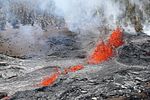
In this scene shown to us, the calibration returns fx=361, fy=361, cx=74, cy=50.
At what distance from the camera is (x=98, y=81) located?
2269 centimetres

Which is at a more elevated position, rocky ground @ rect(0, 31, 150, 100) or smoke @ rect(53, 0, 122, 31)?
smoke @ rect(53, 0, 122, 31)

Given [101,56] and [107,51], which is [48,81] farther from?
[107,51]

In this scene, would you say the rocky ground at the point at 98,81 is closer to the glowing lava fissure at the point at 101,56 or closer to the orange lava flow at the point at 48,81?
the orange lava flow at the point at 48,81

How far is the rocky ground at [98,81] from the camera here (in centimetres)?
2083

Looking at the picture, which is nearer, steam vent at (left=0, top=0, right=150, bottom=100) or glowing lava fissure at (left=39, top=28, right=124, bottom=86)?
steam vent at (left=0, top=0, right=150, bottom=100)

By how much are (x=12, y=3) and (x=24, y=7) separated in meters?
2.37

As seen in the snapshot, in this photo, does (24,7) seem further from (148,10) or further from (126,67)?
(126,67)

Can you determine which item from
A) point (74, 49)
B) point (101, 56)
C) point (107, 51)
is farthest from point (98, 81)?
point (74, 49)

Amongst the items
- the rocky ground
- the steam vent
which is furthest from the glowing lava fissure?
the rocky ground

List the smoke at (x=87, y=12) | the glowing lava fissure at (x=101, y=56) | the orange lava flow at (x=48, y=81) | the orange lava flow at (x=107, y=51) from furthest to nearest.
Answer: the smoke at (x=87, y=12), the orange lava flow at (x=107, y=51), the glowing lava fissure at (x=101, y=56), the orange lava flow at (x=48, y=81)

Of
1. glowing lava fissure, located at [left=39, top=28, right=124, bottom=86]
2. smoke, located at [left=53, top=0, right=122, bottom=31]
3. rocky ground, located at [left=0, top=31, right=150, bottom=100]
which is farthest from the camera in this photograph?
smoke, located at [left=53, top=0, right=122, bottom=31]

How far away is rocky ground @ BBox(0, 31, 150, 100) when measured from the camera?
68.3 feet

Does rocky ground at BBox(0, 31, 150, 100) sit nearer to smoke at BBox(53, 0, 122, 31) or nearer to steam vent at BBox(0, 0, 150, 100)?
steam vent at BBox(0, 0, 150, 100)

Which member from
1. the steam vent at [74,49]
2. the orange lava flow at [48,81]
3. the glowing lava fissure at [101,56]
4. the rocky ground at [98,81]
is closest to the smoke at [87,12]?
the steam vent at [74,49]
